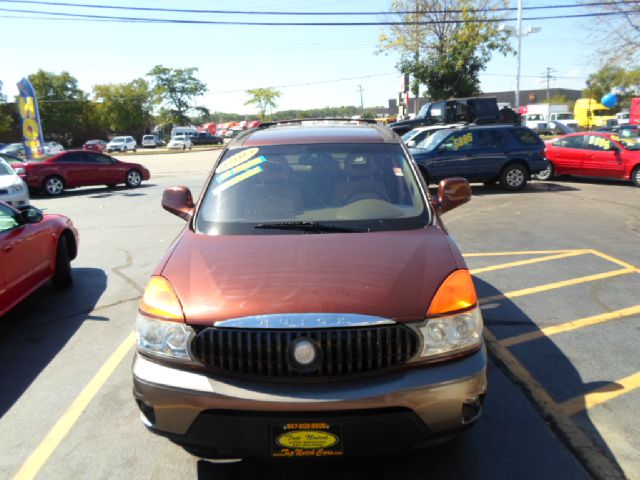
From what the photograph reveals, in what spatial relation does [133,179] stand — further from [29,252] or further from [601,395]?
[601,395]

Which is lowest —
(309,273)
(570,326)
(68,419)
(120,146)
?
(120,146)

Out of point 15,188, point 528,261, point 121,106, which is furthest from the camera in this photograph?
point 121,106

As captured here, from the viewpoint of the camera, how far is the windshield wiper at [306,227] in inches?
126

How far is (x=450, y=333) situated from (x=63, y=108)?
8202 centimetres

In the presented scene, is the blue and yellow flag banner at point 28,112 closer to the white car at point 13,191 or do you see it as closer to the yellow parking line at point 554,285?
the white car at point 13,191

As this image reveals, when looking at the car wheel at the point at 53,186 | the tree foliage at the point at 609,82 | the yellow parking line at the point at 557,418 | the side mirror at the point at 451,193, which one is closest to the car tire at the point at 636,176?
the yellow parking line at the point at 557,418

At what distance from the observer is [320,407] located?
7.43 ft

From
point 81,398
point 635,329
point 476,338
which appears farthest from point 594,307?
point 81,398

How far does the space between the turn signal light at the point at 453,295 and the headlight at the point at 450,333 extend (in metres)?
0.04

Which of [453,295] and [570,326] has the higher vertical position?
[453,295]

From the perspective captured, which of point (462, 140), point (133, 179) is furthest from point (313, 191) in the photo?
point (133, 179)

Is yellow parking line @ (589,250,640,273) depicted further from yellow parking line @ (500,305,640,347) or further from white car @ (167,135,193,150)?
white car @ (167,135,193,150)

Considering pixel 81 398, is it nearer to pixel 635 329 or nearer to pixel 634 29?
pixel 635 329

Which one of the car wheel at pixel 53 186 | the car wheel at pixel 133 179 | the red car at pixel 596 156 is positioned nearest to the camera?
the red car at pixel 596 156
